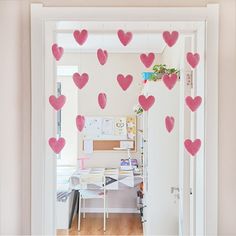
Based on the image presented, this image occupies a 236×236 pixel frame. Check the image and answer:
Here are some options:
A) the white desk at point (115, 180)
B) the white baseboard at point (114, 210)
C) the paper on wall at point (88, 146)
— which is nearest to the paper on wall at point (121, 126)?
the paper on wall at point (88, 146)

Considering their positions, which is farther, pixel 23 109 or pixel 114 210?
pixel 114 210

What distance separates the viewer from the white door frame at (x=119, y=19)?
162 centimetres

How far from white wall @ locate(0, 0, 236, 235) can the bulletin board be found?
10.4 feet

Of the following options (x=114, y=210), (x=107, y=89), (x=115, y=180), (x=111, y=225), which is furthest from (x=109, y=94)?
(x=111, y=225)

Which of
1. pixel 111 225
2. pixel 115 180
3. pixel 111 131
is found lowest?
pixel 111 225

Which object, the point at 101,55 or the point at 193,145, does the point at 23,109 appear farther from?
the point at 193,145

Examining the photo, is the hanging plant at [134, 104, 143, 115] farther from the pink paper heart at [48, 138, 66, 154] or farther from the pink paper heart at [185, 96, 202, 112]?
the pink paper heart at [48, 138, 66, 154]

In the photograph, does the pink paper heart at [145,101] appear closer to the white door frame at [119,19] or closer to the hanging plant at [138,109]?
the white door frame at [119,19]

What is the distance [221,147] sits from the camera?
5.36 ft

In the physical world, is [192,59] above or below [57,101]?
above

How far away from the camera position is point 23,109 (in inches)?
65.3

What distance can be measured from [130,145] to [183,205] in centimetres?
278

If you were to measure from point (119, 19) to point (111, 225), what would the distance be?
336 cm

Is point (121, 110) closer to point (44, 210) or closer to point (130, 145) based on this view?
point (130, 145)
